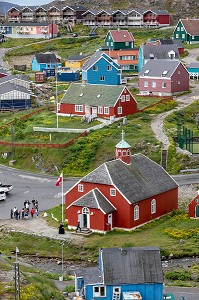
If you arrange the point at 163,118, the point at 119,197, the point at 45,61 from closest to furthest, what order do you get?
the point at 119,197
the point at 163,118
the point at 45,61

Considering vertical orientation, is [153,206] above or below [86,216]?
above

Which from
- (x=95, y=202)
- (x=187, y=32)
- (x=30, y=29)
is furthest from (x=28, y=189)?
(x=30, y=29)

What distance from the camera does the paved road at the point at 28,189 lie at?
64.8 metres

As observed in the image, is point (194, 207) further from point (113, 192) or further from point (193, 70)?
point (193, 70)

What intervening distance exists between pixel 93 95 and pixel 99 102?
6.00 ft

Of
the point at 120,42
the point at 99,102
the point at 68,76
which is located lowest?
the point at 99,102

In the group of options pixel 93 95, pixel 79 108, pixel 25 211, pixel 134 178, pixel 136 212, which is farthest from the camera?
pixel 79 108

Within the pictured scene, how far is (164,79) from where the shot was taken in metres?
98.6

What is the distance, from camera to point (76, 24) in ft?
558

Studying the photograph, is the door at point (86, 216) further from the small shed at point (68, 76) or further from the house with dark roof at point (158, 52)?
the small shed at point (68, 76)

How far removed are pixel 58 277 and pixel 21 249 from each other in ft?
25.6

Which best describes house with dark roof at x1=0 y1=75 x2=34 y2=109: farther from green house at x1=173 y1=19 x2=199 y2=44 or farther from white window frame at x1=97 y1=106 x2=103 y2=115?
green house at x1=173 y1=19 x2=199 y2=44

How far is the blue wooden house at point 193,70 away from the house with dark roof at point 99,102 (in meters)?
23.2

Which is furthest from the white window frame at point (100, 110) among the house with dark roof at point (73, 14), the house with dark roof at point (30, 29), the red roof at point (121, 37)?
the house with dark roof at point (73, 14)
